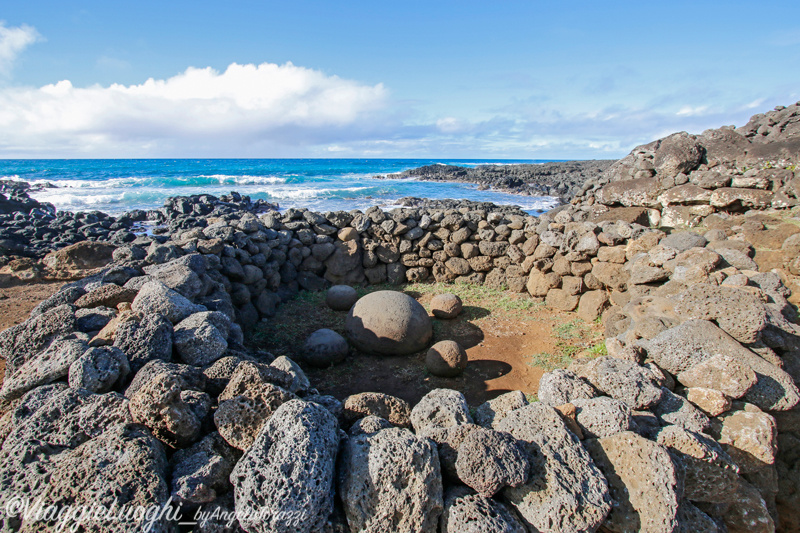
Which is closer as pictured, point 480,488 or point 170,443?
point 480,488

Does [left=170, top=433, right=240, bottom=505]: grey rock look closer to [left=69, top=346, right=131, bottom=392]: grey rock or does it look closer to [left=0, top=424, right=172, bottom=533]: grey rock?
[left=0, top=424, right=172, bottom=533]: grey rock

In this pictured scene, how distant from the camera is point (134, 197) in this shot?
27.5 metres

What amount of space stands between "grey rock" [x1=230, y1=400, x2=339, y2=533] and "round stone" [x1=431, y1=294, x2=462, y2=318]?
17.3 ft

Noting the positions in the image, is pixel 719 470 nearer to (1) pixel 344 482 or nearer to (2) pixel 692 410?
(2) pixel 692 410

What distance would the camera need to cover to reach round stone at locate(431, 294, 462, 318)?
7484 millimetres

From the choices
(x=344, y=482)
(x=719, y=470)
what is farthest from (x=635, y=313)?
(x=344, y=482)

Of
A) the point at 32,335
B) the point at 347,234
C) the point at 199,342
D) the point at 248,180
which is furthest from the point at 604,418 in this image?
the point at 248,180

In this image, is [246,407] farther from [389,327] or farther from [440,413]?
[389,327]

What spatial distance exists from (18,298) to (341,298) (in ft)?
20.1

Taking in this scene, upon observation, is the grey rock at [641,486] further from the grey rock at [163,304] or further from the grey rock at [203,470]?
the grey rock at [163,304]

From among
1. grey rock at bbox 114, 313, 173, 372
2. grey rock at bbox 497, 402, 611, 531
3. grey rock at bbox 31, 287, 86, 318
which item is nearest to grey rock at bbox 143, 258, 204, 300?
grey rock at bbox 31, 287, 86, 318

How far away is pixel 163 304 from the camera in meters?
3.93

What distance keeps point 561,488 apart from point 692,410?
146 centimetres

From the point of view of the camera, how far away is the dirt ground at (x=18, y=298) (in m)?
6.33
